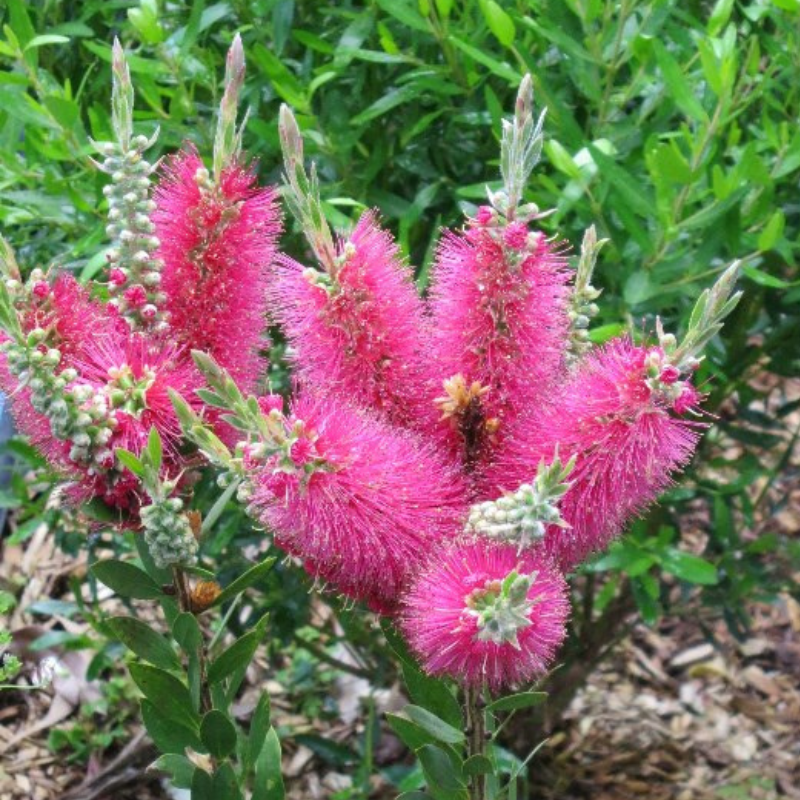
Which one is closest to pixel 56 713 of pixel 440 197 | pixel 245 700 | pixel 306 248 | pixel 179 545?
pixel 245 700

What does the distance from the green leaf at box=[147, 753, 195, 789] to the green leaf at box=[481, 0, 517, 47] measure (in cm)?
84

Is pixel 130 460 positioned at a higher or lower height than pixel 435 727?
higher

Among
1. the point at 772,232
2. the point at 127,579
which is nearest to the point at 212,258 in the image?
the point at 127,579

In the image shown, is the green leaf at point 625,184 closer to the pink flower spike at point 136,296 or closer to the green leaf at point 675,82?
the green leaf at point 675,82

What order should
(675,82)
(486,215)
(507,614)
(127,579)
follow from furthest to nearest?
(675,82) → (127,579) → (486,215) → (507,614)

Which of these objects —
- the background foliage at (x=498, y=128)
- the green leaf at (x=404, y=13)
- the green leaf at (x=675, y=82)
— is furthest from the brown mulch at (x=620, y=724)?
the green leaf at (x=404, y=13)

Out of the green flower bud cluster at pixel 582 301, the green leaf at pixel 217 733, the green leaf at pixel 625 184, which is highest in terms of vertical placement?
the green leaf at pixel 625 184

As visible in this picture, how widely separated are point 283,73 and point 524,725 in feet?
3.70

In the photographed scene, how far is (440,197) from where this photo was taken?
1.75 metres

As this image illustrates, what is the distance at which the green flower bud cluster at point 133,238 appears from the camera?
39.0 inches

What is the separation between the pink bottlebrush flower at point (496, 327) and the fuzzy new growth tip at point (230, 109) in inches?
7.2

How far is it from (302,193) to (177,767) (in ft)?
1.66

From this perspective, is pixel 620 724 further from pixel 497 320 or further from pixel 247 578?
pixel 497 320

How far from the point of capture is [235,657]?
1.11m
